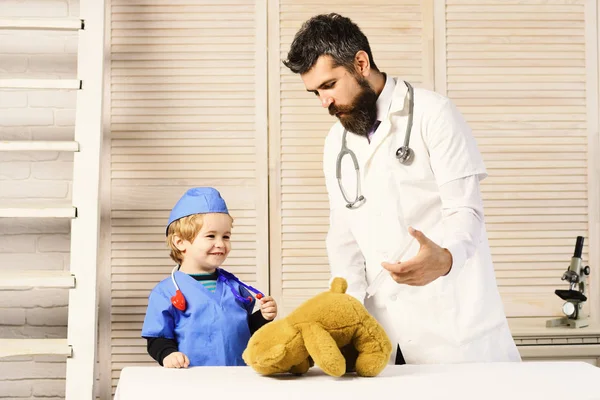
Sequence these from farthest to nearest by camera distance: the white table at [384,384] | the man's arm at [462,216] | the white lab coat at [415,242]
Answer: the white lab coat at [415,242], the man's arm at [462,216], the white table at [384,384]

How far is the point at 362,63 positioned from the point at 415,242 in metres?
0.45

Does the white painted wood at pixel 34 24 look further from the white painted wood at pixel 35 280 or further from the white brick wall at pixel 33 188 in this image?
the white painted wood at pixel 35 280

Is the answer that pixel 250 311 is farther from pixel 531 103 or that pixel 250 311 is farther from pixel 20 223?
pixel 531 103

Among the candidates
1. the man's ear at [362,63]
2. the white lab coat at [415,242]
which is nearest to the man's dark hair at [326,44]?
the man's ear at [362,63]

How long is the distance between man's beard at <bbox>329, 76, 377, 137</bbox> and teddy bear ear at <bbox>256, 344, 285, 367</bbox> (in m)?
0.76

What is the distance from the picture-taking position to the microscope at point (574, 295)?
2490 mm

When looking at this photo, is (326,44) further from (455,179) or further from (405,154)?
(455,179)

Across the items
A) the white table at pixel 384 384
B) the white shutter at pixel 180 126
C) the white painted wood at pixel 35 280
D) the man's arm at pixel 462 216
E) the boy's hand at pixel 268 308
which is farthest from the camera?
the white shutter at pixel 180 126

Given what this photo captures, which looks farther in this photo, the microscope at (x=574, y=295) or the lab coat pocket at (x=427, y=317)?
the microscope at (x=574, y=295)

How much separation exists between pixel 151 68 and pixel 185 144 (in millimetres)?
290

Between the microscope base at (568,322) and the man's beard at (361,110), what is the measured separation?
1.11 metres

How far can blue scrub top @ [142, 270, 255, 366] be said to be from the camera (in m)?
1.85

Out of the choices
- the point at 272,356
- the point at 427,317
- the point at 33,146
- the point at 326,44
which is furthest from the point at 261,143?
the point at 272,356

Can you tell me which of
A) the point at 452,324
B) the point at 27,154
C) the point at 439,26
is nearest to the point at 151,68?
the point at 27,154
